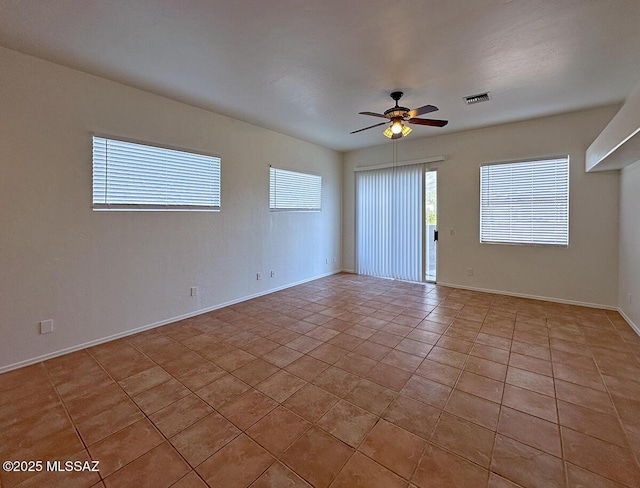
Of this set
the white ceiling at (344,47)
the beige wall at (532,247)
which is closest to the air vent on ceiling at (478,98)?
the white ceiling at (344,47)

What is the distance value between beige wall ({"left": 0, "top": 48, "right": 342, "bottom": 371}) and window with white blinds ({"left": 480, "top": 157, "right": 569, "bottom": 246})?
13.6 feet

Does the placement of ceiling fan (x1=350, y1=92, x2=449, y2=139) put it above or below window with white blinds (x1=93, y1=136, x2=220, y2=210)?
above

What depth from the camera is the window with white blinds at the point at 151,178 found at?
10.5ft

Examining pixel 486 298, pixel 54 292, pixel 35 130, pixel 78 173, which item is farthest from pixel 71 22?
pixel 486 298

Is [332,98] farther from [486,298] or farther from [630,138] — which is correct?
[486,298]

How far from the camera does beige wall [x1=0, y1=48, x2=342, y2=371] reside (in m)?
2.68

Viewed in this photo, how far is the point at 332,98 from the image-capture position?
3.75 metres

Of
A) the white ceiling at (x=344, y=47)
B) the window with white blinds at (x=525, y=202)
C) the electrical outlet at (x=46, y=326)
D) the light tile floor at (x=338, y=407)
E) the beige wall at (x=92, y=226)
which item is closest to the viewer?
the light tile floor at (x=338, y=407)

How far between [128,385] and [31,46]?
3.10 meters

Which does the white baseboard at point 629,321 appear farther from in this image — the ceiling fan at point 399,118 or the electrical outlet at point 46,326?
the electrical outlet at point 46,326

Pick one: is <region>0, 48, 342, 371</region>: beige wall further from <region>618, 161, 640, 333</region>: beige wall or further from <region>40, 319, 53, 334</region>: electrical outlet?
<region>618, 161, 640, 333</region>: beige wall

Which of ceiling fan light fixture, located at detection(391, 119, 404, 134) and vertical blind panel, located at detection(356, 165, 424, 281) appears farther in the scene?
vertical blind panel, located at detection(356, 165, 424, 281)

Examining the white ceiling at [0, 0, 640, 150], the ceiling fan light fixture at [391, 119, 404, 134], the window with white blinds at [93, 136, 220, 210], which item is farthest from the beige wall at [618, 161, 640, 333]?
the window with white blinds at [93, 136, 220, 210]

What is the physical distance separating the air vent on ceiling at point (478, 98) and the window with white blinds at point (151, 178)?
142 inches
